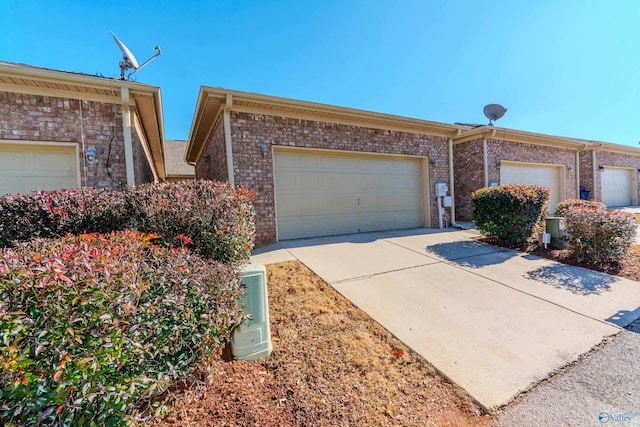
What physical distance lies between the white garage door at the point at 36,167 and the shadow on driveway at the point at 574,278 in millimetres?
8900

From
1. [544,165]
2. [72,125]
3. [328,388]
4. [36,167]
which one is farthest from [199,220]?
[544,165]

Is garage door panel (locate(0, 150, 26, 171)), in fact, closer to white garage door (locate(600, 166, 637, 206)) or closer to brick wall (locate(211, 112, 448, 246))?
brick wall (locate(211, 112, 448, 246))

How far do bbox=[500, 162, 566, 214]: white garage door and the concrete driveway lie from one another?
252 inches

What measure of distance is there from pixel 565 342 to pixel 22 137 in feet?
29.2

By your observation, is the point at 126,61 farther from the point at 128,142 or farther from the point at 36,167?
the point at 36,167

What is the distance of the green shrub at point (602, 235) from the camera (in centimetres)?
486

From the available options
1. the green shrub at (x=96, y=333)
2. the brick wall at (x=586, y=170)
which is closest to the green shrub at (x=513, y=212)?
the green shrub at (x=96, y=333)

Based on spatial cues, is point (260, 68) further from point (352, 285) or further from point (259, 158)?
point (352, 285)

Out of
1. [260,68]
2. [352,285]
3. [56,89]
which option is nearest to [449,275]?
[352,285]

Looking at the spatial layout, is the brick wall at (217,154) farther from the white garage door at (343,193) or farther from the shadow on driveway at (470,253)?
the shadow on driveway at (470,253)

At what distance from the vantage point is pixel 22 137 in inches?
194
